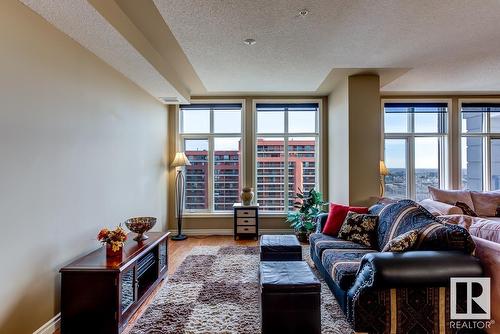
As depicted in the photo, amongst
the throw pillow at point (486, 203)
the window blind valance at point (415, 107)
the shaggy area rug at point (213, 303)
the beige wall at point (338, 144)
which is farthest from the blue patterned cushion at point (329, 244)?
the window blind valance at point (415, 107)

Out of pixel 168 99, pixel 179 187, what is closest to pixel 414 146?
pixel 179 187

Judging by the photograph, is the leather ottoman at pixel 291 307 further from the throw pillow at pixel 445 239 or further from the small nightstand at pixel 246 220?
the small nightstand at pixel 246 220

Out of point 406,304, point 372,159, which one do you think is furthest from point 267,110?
point 406,304

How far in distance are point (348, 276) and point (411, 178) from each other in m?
4.09

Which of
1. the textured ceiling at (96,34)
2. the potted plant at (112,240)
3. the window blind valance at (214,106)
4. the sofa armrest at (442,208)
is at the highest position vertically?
the window blind valance at (214,106)

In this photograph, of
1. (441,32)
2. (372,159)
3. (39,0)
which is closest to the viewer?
(39,0)

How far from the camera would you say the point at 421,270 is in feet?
6.60

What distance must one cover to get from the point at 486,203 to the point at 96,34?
20.3ft

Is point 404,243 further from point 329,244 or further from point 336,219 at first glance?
point 336,219

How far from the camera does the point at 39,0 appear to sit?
2041 millimetres

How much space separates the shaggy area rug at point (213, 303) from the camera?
2.41m

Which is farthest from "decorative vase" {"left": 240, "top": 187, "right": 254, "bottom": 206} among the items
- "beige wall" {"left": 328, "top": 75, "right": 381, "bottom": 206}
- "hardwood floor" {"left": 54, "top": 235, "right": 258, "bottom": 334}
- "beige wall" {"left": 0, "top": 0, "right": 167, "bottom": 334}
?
"beige wall" {"left": 0, "top": 0, "right": 167, "bottom": 334}

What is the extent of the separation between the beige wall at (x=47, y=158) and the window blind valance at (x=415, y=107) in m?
5.06

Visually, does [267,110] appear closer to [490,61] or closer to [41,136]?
[490,61]
